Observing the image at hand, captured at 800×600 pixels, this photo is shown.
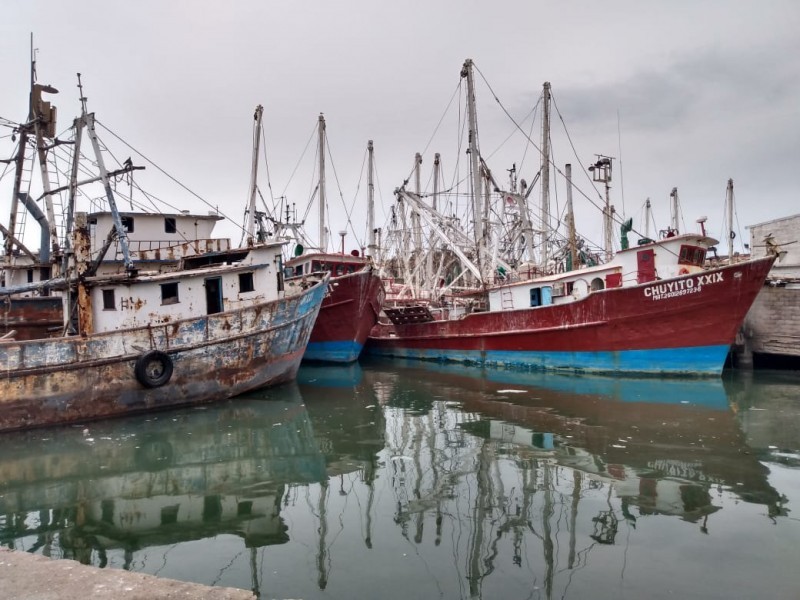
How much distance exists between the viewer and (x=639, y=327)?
17219 mm

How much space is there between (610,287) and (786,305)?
6.27 metres

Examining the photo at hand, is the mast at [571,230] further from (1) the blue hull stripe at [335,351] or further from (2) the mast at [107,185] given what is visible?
(2) the mast at [107,185]

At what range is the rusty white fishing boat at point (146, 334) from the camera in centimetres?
1223

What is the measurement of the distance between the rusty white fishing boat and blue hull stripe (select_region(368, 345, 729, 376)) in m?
8.68

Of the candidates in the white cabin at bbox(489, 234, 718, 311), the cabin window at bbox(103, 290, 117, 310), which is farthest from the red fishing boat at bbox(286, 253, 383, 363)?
the cabin window at bbox(103, 290, 117, 310)

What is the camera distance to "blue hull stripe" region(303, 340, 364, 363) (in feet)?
77.1

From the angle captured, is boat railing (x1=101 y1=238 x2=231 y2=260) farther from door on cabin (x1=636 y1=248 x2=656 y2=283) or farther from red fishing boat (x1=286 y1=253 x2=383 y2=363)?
door on cabin (x1=636 y1=248 x2=656 y2=283)

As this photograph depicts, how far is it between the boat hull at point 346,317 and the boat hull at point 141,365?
558 cm

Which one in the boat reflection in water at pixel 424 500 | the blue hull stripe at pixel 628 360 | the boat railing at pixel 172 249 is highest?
the boat railing at pixel 172 249

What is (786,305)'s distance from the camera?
18500mm

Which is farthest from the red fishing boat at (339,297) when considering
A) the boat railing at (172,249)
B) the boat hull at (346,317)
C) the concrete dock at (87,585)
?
the concrete dock at (87,585)

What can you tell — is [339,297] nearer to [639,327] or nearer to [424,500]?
[639,327]

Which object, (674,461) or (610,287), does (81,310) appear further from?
(610,287)

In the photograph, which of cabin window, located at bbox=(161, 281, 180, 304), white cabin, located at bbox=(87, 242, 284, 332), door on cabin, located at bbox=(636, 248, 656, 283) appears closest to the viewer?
white cabin, located at bbox=(87, 242, 284, 332)
